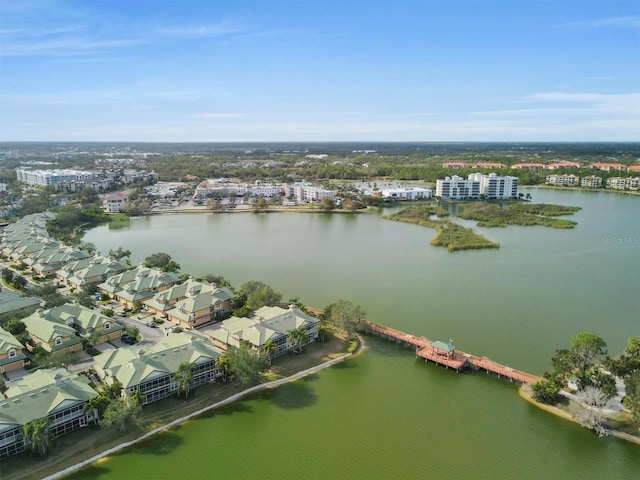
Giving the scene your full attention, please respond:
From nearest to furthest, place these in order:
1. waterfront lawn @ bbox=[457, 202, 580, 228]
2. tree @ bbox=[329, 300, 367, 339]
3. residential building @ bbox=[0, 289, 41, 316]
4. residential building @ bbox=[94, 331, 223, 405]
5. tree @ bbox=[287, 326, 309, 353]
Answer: residential building @ bbox=[94, 331, 223, 405] → tree @ bbox=[287, 326, 309, 353] → tree @ bbox=[329, 300, 367, 339] → residential building @ bbox=[0, 289, 41, 316] → waterfront lawn @ bbox=[457, 202, 580, 228]

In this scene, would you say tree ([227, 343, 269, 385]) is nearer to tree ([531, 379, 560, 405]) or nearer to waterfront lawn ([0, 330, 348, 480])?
waterfront lawn ([0, 330, 348, 480])

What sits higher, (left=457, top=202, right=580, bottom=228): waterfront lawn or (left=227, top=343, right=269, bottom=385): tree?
(left=457, top=202, right=580, bottom=228): waterfront lawn

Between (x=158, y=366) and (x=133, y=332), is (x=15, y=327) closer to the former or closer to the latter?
(x=133, y=332)

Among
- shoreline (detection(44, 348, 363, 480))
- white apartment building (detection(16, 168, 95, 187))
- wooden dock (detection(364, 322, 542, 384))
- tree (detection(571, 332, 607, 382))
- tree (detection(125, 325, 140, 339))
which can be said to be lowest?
shoreline (detection(44, 348, 363, 480))

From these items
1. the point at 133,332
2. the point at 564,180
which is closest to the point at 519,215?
the point at 564,180

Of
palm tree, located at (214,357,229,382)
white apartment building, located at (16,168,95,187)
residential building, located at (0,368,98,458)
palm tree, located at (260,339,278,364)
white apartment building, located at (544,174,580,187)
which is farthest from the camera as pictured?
white apartment building, located at (544,174,580,187)

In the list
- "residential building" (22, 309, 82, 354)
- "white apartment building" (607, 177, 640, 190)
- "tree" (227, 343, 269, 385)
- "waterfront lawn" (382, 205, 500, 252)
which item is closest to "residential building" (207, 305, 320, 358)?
"tree" (227, 343, 269, 385)
